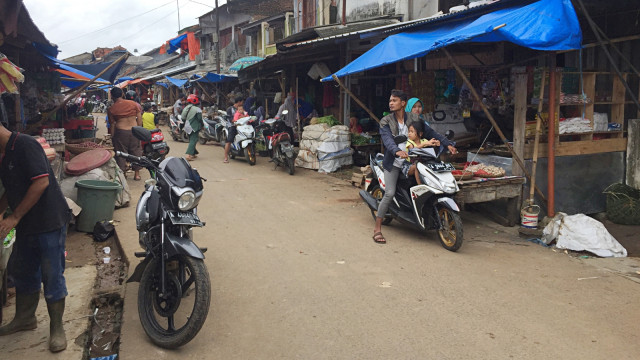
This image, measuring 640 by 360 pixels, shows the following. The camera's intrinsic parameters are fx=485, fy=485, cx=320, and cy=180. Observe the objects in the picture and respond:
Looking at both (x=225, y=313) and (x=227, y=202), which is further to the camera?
(x=227, y=202)

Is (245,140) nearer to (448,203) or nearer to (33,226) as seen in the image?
(448,203)

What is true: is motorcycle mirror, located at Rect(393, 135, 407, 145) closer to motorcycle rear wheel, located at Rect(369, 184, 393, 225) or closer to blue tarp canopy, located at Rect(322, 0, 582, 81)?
blue tarp canopy, located at Rect(322, 0, 582, 81)

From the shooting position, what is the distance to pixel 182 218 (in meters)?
3.64

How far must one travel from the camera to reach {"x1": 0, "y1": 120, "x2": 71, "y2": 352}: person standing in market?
3.25m

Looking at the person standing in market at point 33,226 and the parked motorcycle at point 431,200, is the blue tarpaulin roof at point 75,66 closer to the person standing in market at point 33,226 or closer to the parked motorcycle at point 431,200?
the person standing in market at point 33,226

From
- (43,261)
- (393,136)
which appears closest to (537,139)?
(393,136)

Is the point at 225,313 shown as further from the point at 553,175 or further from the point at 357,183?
the point at 357,183

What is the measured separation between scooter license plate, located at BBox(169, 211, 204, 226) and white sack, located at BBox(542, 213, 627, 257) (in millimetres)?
4607

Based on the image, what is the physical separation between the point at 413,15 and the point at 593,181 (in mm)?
8248

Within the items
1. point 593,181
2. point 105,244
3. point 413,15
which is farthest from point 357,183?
point 413,15

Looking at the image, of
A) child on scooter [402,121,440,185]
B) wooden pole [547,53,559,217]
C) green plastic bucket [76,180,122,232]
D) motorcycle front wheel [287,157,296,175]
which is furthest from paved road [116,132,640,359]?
motorcycle front wheel [287,157,296,175]

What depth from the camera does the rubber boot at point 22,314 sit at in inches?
141

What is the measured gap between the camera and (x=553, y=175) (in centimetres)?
681

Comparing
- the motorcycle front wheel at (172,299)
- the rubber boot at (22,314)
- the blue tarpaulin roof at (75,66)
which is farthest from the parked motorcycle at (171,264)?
the blue tarpaulin roof at (75,66)
